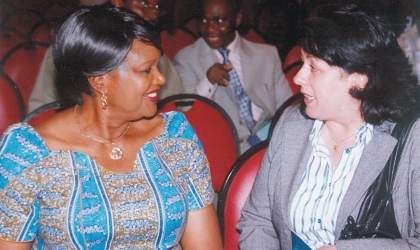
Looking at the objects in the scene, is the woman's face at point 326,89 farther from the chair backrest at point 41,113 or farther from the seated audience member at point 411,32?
the seated audience member at point 411,32

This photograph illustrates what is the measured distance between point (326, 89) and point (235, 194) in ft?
1.65

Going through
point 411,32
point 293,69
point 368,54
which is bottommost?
point 293,69

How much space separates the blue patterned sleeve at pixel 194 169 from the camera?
1444 millimetres

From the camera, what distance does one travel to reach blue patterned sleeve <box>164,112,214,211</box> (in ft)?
4.74

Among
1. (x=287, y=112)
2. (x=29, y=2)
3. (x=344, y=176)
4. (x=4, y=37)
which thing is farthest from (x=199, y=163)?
(x=29, y=2)

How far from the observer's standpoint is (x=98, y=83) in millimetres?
1320

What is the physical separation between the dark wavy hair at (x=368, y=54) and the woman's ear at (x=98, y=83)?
2.23 feet

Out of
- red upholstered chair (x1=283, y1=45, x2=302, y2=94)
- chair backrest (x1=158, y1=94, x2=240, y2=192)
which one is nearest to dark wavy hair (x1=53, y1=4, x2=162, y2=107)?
chair backrest (x1=158, y1=94, x2=240, y2=192)

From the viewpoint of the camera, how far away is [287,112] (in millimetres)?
1555

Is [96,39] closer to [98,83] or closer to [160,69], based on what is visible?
[98,83]

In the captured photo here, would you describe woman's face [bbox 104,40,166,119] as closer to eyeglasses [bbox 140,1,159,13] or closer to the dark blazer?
the dark blazer

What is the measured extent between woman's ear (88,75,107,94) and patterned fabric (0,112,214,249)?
0.74ft

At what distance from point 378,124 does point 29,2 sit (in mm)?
3394

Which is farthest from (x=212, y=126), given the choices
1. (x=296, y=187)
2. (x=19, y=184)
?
(x=19, y=184)
